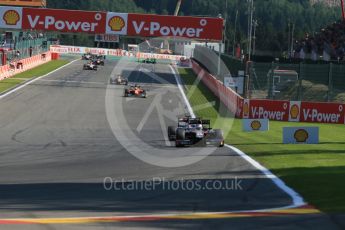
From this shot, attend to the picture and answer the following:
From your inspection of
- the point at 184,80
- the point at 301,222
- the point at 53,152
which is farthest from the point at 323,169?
the point at 184,80

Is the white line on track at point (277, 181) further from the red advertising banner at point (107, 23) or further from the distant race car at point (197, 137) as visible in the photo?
the red advertising banner at point (107, 23)

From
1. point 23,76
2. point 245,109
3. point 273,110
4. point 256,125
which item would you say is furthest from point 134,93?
point 23,76

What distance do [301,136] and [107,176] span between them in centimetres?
951

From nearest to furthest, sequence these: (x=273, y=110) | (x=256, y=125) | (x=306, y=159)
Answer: (x=306, y=159)
(x=256, y=125)
(x=273, y=110)

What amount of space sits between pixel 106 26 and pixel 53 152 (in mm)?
30863

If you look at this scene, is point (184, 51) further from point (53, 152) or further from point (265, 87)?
point (53, 152)

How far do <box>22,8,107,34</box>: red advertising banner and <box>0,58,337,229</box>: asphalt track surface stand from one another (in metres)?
17.1

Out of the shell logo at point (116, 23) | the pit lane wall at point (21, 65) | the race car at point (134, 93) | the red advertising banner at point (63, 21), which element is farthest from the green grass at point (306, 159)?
the pit lane wall at point (21, 65)

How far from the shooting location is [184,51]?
12988 centimetres

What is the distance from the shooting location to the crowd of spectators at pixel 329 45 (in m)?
65.1

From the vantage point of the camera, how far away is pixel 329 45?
234 ft

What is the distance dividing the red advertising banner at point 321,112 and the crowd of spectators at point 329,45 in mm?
30429

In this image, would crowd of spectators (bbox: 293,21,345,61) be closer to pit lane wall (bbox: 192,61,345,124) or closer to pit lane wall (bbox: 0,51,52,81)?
pit lane wall (bbox: 0,51,52,81)

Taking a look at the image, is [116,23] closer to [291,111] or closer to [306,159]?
[291,111]
